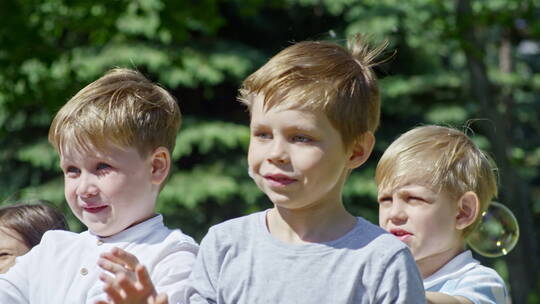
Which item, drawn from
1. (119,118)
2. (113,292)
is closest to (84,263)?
(119,118)

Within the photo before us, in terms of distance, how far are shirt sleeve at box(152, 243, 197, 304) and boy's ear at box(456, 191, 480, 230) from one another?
0.92 metres

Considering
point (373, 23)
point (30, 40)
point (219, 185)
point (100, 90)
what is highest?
point (100, 90)

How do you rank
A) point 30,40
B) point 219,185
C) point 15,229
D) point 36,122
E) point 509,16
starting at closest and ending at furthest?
point 15,229 → point 30,40 → point 509,16 → point 219,185 → point 36,122

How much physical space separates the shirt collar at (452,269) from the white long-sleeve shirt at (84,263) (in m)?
0.82

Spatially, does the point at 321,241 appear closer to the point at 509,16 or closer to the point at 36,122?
the point at 509,16

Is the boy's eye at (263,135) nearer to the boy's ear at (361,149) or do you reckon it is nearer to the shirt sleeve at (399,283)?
the boy's ear at (361,149)

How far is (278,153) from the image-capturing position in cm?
258

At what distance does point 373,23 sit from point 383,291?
13.2 meters

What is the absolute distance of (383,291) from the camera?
8.27ft

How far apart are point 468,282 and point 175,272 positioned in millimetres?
971

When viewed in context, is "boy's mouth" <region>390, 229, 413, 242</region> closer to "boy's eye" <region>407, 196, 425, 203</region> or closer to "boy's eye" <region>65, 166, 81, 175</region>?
"boy's eye" <region>407, 196, 425, 203</region>

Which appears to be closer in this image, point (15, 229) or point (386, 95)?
point (15, 229)

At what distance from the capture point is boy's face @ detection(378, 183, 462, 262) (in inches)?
128

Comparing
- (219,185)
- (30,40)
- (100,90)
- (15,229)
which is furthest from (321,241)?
(219,185)
